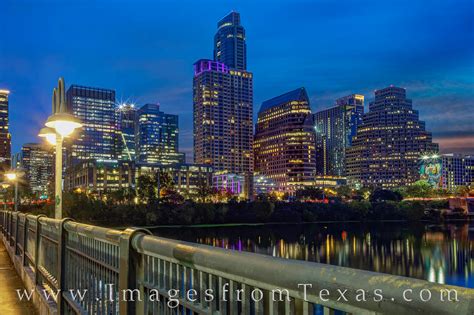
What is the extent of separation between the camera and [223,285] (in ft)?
8.48

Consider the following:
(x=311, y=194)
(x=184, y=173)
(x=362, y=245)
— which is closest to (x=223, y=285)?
(x=362, y=245)

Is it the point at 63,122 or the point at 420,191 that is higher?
the point at 63,122

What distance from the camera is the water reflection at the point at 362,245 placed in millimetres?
55656

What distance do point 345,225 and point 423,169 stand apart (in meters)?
89.8

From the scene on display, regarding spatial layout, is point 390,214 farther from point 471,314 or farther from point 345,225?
point 471,314

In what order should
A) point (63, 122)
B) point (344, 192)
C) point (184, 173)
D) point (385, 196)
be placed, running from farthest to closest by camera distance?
1. point (184, 173)
2. point (344, 192)
3. point (385, 196)
4. point (63, 122)

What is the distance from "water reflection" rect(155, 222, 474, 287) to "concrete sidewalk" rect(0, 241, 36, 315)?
42.8 metres

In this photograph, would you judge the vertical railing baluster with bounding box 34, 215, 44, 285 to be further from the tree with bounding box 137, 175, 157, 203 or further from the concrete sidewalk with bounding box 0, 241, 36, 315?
the tree with bounding box 137, 175, 157, 203

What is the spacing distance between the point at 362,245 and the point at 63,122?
70.2m

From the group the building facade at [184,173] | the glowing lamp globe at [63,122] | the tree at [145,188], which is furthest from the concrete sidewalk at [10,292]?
the building facade at [184,173]

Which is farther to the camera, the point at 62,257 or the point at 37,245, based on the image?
the point at 37,245

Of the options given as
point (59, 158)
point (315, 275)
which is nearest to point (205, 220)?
point (59, 158)

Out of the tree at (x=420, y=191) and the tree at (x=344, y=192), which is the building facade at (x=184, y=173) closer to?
the tree at (x=344, y=192)

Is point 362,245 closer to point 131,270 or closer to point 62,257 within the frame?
point 62,257
